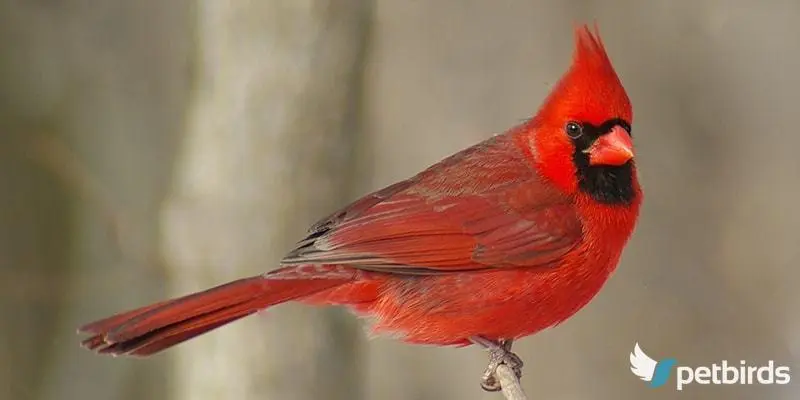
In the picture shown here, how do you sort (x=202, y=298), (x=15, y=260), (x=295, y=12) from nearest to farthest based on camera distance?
(x=202, y=298), (x=295, y=12), (x=15, y=260)

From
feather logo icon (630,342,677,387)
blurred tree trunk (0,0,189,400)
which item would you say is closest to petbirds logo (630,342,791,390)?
feather logo icon (630,342,677,387)

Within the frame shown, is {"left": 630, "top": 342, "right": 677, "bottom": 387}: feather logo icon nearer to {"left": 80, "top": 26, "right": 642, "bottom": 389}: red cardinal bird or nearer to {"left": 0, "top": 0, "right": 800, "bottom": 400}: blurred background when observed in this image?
{"left": 0, "top": 0, "right": 800, "bottom": 400}: blurred background

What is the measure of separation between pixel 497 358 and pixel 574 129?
14.2 inches

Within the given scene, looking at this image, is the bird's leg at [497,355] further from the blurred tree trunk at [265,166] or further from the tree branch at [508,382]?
the blurred tree trunk at [265,166]

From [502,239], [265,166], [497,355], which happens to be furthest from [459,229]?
[265,166]

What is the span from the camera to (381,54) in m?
1.46

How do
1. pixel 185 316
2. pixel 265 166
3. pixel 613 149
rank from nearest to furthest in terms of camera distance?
1. pixel 185 316
2. pixel 613 149
3. pixel 265 166

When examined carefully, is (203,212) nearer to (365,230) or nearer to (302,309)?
(302,309)

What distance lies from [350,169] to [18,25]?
61 centimetres

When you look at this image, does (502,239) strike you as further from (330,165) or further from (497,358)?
(330,165)

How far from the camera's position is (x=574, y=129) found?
1.27m

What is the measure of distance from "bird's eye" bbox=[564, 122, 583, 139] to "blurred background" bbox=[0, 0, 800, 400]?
0.14 metres

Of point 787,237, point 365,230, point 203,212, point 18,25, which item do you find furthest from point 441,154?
point 18,25

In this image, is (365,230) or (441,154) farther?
(441,154)
